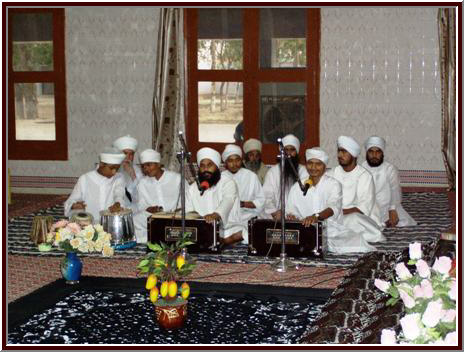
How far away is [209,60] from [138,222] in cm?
351

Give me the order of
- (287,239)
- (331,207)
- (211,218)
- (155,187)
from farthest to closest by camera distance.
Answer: (155,187) → (331,207) → (211,218) → (287,239)

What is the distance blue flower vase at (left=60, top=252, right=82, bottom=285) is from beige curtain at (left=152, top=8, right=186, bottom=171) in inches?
193

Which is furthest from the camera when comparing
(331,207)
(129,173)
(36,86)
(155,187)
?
(36,86)

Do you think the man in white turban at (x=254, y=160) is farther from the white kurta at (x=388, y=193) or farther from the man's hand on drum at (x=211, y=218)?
the man's hand on drum at (x=211, y=218)

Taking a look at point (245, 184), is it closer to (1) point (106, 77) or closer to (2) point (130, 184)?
(2) point (130, 184)

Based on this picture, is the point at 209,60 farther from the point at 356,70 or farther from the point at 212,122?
the point at 356,70

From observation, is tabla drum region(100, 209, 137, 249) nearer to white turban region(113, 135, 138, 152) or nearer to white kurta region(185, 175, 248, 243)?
white kurta region(185, 175, 248, 243)

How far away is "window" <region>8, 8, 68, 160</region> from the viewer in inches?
440

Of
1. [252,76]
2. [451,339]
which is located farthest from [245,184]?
[451,339]

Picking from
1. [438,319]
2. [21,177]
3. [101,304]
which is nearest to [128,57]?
[21,177]

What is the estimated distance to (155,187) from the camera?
802 centimetres

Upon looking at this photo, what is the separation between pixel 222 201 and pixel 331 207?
946mm

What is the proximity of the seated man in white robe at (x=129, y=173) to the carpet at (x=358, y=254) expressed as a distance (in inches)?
33.0

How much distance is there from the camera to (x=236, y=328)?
4.82m
